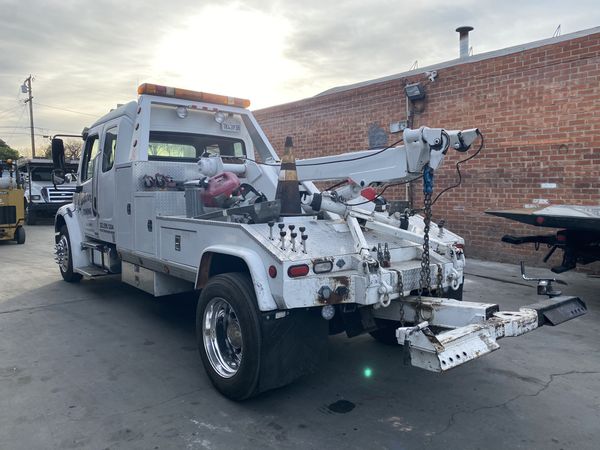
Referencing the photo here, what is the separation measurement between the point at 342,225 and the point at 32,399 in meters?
2.73

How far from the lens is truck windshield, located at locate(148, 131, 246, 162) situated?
5.88 metres

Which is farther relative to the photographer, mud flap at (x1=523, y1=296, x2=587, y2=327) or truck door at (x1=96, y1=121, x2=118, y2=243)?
truck door at (x1=96, y1=121, x2=118, y2=243)

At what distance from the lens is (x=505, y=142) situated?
9094 millimetres

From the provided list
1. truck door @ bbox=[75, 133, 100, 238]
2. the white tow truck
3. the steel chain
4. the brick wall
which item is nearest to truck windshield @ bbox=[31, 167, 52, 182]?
truck door @ bbox=[75, 133, 100, 238]

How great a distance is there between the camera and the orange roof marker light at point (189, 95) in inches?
221

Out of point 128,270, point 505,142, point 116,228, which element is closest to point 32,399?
point 128,270

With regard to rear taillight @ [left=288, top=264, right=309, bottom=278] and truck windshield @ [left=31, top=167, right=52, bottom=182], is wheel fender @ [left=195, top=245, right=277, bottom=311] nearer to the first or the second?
rear taillight @ [left=288, top=264, right=309, bottom=278]

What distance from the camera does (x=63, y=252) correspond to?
788 centimetres

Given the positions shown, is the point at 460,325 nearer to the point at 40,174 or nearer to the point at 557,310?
the point at 557,310

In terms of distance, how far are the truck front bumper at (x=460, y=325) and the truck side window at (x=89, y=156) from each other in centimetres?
494

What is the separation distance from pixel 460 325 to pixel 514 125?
6763 mm

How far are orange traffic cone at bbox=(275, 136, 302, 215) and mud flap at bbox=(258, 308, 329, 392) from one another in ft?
3.44

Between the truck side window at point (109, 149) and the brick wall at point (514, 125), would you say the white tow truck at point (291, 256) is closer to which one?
the truck side window at point (109, 149)

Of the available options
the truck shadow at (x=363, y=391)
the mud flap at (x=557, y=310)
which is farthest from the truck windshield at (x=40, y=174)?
the mud flap at (x=557, y=310)
